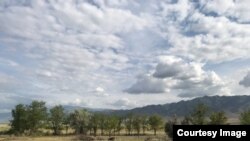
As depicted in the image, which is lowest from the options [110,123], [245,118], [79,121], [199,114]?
[110,123]

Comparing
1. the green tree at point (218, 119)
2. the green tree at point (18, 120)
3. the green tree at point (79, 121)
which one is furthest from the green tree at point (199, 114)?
the green tree at point (18, 120)

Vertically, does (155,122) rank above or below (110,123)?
above

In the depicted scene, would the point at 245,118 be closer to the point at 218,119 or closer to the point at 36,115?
the point at 218,119

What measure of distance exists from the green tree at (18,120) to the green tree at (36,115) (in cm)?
277

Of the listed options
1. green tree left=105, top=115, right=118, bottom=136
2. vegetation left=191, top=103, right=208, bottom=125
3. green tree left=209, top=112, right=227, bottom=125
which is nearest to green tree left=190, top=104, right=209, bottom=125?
vegetation left=191, top=103, right=208, bottom=125

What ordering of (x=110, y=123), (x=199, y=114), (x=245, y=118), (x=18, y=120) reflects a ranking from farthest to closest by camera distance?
1. (x=110, y=123)
2. (x=18, y=120)
3. (x=199, y=114)
4. (x=245, y=118)

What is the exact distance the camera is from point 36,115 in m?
184

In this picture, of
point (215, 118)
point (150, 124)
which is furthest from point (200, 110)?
point (150, 124)

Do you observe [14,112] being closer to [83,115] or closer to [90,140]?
[83,115]

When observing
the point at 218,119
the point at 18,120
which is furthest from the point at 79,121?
the point at 218,119

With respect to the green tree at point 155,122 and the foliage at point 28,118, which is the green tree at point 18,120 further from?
the green tree at point 155,122

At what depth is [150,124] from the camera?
19712 centimetres

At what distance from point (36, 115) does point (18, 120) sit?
8.86 meters

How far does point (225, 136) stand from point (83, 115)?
590 feet
